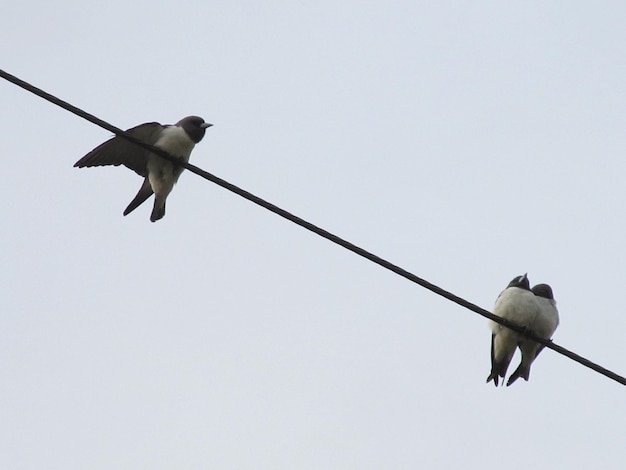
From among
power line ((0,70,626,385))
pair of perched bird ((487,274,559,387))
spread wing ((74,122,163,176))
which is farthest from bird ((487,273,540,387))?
spread wing ((74,122,163,176))

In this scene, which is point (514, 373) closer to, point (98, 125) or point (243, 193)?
point (243, 193)

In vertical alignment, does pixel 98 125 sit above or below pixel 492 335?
below

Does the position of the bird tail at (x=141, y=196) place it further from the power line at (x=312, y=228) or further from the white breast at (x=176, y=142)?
the power line at (x=312, y=228)

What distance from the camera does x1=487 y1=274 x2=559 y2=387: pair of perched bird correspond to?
24.3ft

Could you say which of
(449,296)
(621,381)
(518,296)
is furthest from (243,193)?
(518,296)

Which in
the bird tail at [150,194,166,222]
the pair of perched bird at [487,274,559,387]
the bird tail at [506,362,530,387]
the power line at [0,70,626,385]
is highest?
the pair of perched bird at [487,274,559,387]

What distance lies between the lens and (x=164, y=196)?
7793 millimetres

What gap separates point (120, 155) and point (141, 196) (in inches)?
14.5

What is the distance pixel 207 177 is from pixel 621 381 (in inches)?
84.2

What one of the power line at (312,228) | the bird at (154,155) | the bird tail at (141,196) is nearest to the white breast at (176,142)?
the bird at (154,155)

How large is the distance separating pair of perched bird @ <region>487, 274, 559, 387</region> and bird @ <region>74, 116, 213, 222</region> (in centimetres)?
237

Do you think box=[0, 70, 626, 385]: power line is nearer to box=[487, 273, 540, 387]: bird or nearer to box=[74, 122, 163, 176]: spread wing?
box=[487, 273, 540, 387]: bird

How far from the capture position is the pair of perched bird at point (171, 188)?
7449 mm

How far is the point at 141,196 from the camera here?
321 inches
